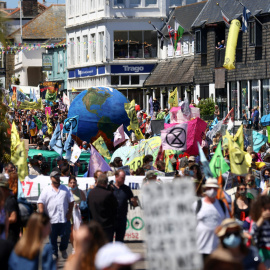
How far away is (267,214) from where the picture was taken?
364 inches

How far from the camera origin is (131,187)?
14.9 m

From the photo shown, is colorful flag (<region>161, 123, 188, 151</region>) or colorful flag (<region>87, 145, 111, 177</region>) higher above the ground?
colorful flag (<region>161, 123, 188, 151</region>)

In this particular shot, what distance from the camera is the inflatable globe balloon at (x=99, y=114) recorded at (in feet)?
Answer: 91.0

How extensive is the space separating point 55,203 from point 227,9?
30294mm

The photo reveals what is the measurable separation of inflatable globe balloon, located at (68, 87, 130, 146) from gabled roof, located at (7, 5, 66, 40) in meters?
52.3

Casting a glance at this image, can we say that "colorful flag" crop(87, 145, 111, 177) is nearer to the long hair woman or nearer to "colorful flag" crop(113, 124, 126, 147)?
"colorful flag" crop(113, 124, 126, 147)

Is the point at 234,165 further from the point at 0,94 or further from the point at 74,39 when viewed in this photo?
the point at 74,39

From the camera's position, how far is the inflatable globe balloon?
27.8m

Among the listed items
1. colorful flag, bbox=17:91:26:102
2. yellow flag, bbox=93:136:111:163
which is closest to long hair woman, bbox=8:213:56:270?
yellow flag, bbox=93:136:111:163

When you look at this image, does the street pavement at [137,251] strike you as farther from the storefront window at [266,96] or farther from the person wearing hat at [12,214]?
the storefront window at [266,96]

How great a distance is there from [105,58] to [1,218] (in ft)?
152

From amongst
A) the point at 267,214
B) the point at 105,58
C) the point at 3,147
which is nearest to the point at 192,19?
the point at 105,58

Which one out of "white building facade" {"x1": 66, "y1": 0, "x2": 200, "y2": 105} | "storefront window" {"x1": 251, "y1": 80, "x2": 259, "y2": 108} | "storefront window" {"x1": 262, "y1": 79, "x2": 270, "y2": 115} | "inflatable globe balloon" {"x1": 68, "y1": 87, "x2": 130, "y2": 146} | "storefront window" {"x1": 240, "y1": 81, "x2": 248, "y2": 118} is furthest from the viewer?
"white building facade" {"x1": 66, "y1": 0, "x2": 200, "y2": 105}

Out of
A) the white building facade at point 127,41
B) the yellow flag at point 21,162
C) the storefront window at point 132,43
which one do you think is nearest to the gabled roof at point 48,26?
the white building facade at point 127,41
